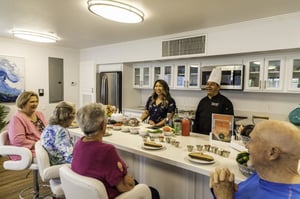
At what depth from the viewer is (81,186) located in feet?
4.04

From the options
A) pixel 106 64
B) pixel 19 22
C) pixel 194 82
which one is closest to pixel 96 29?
pixel 19 22

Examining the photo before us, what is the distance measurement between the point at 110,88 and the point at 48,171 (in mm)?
3448

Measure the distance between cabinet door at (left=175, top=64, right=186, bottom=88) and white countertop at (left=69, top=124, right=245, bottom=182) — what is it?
2.13 metres

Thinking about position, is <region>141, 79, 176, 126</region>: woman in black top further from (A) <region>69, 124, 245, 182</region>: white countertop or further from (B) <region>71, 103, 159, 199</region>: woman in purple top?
(B) <region>71, 103, 159, 199</region>: woman in purple top

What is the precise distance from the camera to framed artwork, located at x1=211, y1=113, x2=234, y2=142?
187 centimetres

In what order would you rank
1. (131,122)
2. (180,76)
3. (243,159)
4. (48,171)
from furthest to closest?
(180,76) → (131,122) → (48,171) → (243,159)

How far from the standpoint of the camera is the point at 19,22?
334 centimetres

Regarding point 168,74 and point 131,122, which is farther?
point 168,74

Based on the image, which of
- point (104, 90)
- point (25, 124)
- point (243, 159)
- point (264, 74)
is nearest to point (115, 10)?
point (25, 124)

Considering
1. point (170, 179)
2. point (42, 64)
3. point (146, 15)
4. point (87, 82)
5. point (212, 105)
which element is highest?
point (146, 15)

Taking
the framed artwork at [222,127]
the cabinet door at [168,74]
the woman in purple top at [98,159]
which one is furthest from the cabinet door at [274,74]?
the woman in purple top at [98,159]

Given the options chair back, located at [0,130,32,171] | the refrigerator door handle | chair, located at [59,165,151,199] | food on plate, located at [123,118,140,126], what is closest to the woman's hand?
chair, located at [59,165,151,199]

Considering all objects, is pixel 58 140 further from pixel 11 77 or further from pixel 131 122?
pixel 11 77

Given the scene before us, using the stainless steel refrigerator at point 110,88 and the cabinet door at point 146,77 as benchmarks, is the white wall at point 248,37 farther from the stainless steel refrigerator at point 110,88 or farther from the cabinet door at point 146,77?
the stainless steel refrigerator at point 110,88
